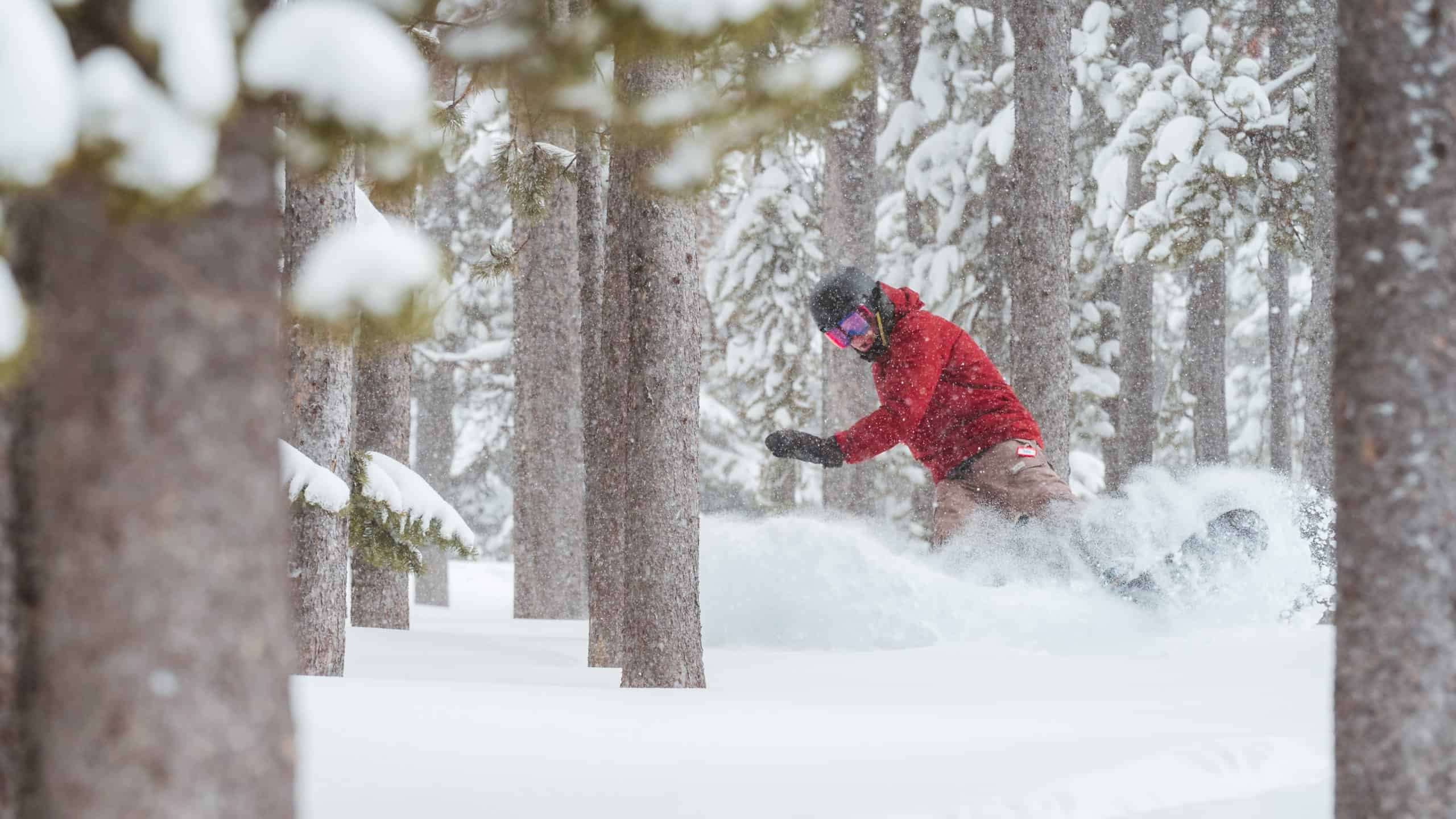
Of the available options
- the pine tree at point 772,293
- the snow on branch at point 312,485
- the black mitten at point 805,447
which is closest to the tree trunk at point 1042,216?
the black mitten at point 805,447

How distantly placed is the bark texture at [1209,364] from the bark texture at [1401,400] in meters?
11.5

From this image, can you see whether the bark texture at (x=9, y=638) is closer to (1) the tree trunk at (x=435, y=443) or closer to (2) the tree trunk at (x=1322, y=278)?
(2) the tree trunk at (x=1322, y=278)

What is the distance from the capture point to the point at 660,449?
16.1 ft

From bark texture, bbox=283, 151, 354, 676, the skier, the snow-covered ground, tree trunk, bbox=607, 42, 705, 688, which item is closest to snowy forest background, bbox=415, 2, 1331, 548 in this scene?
the skier

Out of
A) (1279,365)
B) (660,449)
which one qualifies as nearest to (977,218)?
(1279,365)

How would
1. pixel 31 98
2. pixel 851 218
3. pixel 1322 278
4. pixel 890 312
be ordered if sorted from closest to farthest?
1. pixel 31 98
2. pixel 890 312
3. pixel 1322 278
4. pixel 851 218

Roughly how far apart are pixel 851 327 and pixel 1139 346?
785 cm

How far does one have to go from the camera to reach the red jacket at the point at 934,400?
6.80 metres

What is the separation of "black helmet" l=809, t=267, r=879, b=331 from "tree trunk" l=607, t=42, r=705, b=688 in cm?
184

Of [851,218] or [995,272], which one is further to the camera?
[995,272]

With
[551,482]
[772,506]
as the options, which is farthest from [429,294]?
[772,506]

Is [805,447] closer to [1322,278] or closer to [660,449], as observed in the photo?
[660,449]

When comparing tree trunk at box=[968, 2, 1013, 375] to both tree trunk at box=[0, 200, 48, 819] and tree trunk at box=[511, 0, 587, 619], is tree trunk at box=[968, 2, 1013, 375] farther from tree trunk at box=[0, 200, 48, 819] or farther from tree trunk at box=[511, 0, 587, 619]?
tree trunk at box=[0, 200, 48, 819]

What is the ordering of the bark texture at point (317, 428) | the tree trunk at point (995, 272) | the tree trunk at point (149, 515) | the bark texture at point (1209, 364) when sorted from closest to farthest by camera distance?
the tree trunk at point (149, 515), the bark texture at point (317, 428), the bark texture at point (1209, 364), the tree trunk at point (995, 272)
